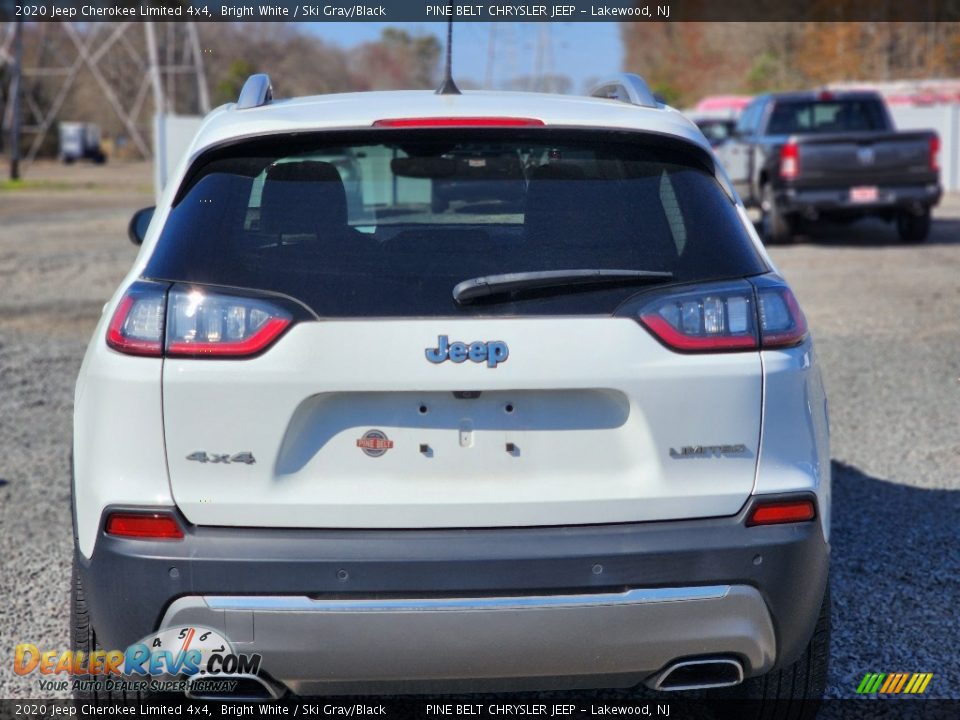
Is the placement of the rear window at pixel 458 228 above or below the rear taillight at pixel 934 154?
above

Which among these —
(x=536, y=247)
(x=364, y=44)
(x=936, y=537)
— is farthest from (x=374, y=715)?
(x=364, y=44)

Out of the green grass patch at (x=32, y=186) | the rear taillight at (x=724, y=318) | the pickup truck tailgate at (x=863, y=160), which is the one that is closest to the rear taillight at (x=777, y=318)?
the rear taillight at (x=724, y=318)

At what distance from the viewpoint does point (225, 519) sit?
8.87 ft

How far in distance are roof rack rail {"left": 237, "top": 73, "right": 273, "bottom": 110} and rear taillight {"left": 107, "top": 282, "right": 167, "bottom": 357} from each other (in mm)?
727

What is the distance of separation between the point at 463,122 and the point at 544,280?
1.67 ft

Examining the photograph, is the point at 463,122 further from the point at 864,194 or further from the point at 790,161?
the point at 864,194

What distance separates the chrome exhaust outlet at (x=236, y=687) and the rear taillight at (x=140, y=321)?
2.45 ft

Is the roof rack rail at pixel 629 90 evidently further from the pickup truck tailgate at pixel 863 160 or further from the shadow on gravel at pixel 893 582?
the pickup truck tailgate at pixel 863 160

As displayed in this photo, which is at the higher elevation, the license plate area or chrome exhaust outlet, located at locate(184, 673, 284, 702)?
chrome exhaust outlet, located at locate(184, 673, 284, 702)

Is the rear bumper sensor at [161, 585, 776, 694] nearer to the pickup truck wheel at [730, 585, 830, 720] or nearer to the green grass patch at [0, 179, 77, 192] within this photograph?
the pickup truck wheel at [730, 585, 830, 720]

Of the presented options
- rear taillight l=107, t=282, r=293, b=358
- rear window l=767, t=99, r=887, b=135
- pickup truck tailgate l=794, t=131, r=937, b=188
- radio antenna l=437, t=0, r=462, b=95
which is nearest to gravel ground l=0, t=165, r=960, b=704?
pickup truck tailgate l=794, t=131, r=937, b=188

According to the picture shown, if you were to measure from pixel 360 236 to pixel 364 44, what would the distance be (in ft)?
384

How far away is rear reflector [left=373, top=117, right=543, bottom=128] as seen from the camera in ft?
9.68

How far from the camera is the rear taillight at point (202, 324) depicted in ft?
8.83
